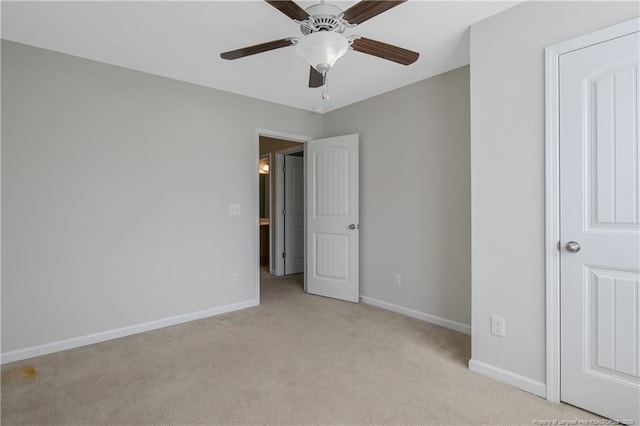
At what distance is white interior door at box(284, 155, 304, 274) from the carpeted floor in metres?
2.57

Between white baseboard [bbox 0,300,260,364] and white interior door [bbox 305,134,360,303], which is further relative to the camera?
white interior door [bbox 305,134,360,303]

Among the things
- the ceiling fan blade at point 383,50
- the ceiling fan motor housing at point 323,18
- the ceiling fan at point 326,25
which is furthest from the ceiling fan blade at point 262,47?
the ceiling fan blade at point 383,50

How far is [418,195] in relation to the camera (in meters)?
3.46

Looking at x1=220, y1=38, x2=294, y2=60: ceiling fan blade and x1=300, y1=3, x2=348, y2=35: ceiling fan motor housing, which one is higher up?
x1=300, y1=3, x2=348, y2=35: ceiling fan motor housing

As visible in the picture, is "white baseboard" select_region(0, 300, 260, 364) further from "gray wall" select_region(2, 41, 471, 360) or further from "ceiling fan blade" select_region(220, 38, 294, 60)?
"ceiling fan blade" select_region(220, 38, 294, 60)

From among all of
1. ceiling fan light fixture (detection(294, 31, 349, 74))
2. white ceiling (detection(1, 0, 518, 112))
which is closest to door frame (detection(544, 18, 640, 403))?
white ceiling (detection(1, 0, 518, 112))

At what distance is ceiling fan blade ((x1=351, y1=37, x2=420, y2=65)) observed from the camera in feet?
6.42

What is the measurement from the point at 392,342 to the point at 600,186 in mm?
1859

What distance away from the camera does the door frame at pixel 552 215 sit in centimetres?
196

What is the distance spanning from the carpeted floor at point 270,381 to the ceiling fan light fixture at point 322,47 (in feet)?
6.37

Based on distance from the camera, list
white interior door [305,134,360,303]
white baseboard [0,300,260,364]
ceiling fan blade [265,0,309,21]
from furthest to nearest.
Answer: white interior door [305,134,360,303], white baseboard [0,300,260,364], ceiling fan blade [265,0,309,21]

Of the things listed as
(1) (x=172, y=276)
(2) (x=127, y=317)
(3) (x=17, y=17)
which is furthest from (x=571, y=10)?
(2) (x=127, y=317)

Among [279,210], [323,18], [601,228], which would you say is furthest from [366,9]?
[279,210]

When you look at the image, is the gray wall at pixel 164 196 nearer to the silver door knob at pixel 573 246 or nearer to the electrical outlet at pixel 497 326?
the electrical outlet at pixel 497 326
